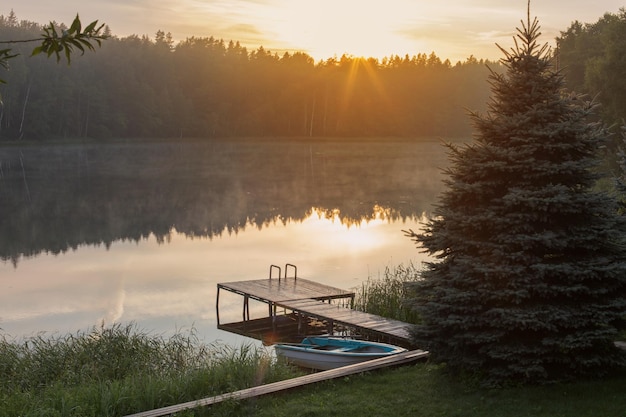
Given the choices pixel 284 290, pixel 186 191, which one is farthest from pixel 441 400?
pixel 186 191

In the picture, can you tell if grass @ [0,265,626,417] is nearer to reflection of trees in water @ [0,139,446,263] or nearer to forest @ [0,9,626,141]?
reflection of trees in water @ [0,139,446,263]

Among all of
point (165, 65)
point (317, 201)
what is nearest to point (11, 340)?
point (317, 201)

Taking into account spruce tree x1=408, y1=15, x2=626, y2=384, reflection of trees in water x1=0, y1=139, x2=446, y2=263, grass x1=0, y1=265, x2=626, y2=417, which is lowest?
reflection of trees in water x1=0, y1=139, x2=446, y2=263

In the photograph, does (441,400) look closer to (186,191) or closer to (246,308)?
(246,308)

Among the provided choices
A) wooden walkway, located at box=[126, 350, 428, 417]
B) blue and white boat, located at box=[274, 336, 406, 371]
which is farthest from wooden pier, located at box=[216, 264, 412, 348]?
wooden walkway, located at box=[126, 350, 428, 417]

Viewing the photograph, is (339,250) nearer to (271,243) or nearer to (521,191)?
(271,243)

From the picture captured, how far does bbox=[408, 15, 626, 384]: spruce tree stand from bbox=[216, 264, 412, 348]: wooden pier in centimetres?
504

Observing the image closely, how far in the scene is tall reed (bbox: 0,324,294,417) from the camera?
32.1 ft

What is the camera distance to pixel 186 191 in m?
48.6

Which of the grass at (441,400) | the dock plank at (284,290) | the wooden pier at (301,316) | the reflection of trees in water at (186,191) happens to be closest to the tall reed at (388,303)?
the wooden pier at (301,316)

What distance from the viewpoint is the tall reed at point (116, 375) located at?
9.79m

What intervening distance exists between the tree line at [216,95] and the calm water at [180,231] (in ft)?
81.6

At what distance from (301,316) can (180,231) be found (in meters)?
15.9

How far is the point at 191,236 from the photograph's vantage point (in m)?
32.1
